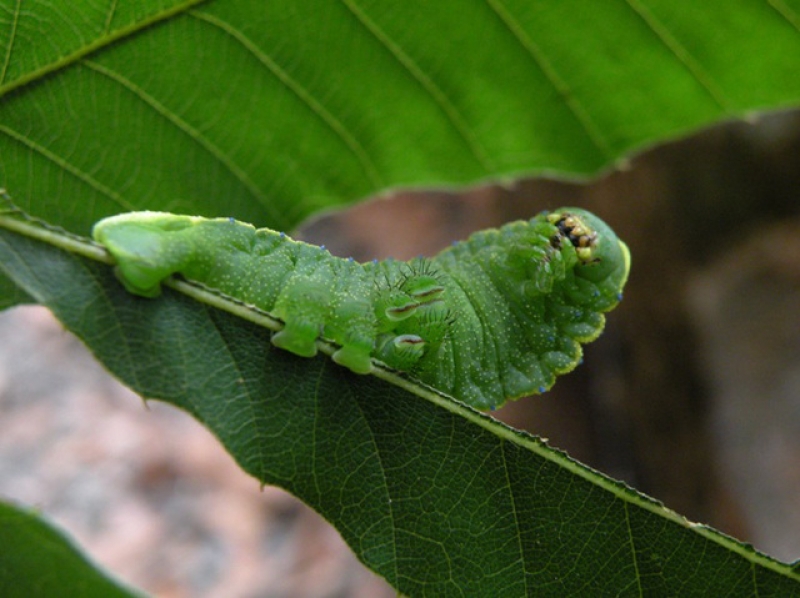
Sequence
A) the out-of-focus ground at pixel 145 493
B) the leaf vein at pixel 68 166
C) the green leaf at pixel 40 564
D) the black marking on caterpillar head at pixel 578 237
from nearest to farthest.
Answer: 1. the green leaf at pixel 40 564
2. the leaf vein at pixel 68 166
3. the black marking on caterpillar head at pixel 578 237
4. the out-of-focus ground at pixel 145 493

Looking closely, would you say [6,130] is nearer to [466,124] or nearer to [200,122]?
[200,122]

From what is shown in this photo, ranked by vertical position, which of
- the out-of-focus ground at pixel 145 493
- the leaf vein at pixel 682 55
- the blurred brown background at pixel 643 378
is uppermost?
the leaf vein at pixel 682 55

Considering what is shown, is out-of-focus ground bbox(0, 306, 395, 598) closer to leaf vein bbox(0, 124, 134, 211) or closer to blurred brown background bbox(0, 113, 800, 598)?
blurred brown background bbox(0, 113, 800, 598)

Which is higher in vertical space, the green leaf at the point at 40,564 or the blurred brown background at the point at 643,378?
the green leaf at the point at 40,564

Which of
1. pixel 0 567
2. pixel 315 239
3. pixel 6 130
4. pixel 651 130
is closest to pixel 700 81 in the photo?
pixel 651 130

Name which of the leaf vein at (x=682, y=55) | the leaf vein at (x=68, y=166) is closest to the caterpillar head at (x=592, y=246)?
the leaf vein at (x=682, y=55)

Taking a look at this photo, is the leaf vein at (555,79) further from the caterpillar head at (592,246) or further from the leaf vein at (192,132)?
the leaf vein at (192,132)
